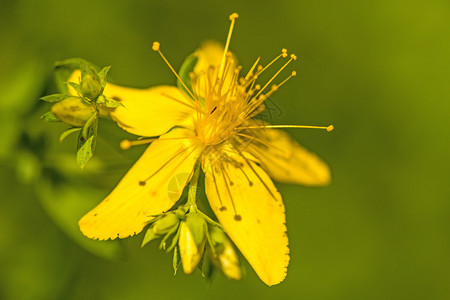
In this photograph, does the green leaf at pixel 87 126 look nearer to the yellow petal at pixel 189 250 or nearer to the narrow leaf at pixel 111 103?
the narrow leaf at pixel 111 103

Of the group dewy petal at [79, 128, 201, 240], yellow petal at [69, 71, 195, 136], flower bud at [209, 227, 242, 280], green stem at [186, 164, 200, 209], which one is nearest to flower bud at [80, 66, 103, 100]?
yellow petal at [69, 71, 195, 136]

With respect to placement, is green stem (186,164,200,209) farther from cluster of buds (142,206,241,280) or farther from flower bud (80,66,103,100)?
flower bud (80,66,103,100)

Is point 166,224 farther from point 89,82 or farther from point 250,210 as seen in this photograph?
point 89,82

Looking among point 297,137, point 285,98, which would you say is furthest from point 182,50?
point 297,137

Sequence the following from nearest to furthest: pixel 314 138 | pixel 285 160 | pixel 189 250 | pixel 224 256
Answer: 1. pixel 189 250
2. pixel 224 256
3. pixel 285 160
4. pixel 314 138

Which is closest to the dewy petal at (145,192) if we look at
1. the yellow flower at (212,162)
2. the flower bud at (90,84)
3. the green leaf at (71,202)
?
the yellow flower at (212,162)

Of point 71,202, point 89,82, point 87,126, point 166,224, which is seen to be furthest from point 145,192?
point 71,202
